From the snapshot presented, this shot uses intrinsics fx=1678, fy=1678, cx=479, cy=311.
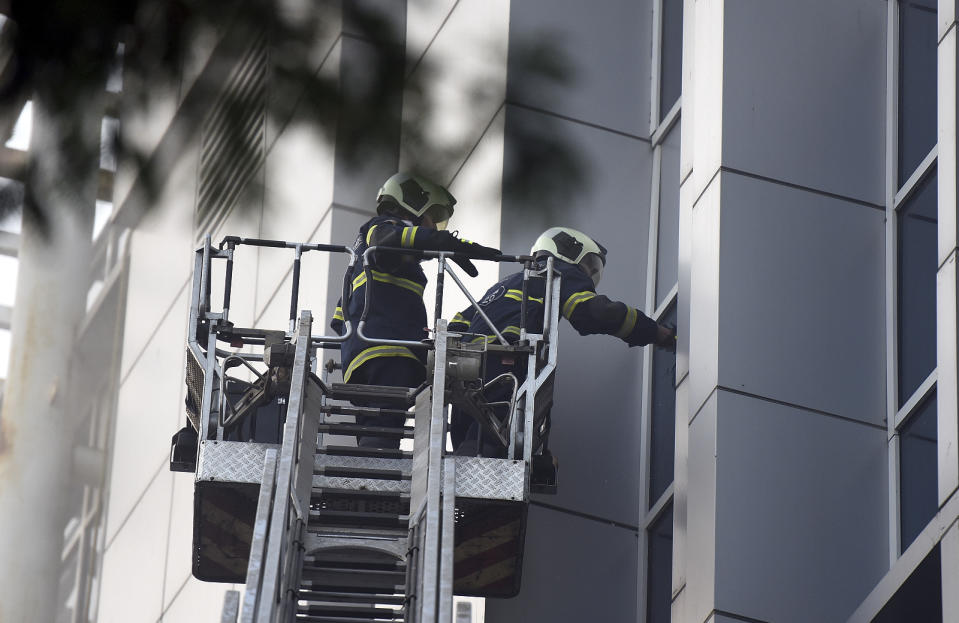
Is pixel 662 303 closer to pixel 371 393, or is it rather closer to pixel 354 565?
pixel 371 393

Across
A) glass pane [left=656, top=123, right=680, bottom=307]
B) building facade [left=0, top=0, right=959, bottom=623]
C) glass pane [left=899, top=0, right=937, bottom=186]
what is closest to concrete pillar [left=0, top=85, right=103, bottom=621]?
building facade [left=0, top=0, right=959, bottom=623]

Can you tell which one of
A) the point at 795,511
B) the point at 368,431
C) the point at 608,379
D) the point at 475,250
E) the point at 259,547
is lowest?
the point at 259,547

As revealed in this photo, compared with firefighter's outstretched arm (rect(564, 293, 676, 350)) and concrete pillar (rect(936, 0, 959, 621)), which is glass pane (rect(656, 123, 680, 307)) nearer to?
firefighter's outstretched arm (rect(564, 293, 676, 350))

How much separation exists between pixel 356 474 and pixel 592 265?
9.58 feet

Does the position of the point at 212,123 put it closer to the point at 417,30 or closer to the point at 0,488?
the point at 417,30

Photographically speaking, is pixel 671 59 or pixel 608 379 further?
pixel 671 59

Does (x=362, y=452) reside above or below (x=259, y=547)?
above

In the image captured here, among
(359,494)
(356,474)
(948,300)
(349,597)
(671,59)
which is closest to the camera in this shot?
(349,597)

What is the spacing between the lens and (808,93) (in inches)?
397

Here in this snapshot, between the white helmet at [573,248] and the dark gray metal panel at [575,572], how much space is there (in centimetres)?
163

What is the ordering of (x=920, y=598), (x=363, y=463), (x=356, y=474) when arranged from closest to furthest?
(x=920, y=598) → (x=356, y=474) → (x=363, y=463)

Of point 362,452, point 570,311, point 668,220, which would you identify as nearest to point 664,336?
point 570,311

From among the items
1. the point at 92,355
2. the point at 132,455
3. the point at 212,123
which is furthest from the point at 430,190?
the point at 92,355

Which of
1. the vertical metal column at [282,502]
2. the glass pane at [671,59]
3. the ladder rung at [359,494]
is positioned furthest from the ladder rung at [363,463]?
the glass pane at [671,59]
